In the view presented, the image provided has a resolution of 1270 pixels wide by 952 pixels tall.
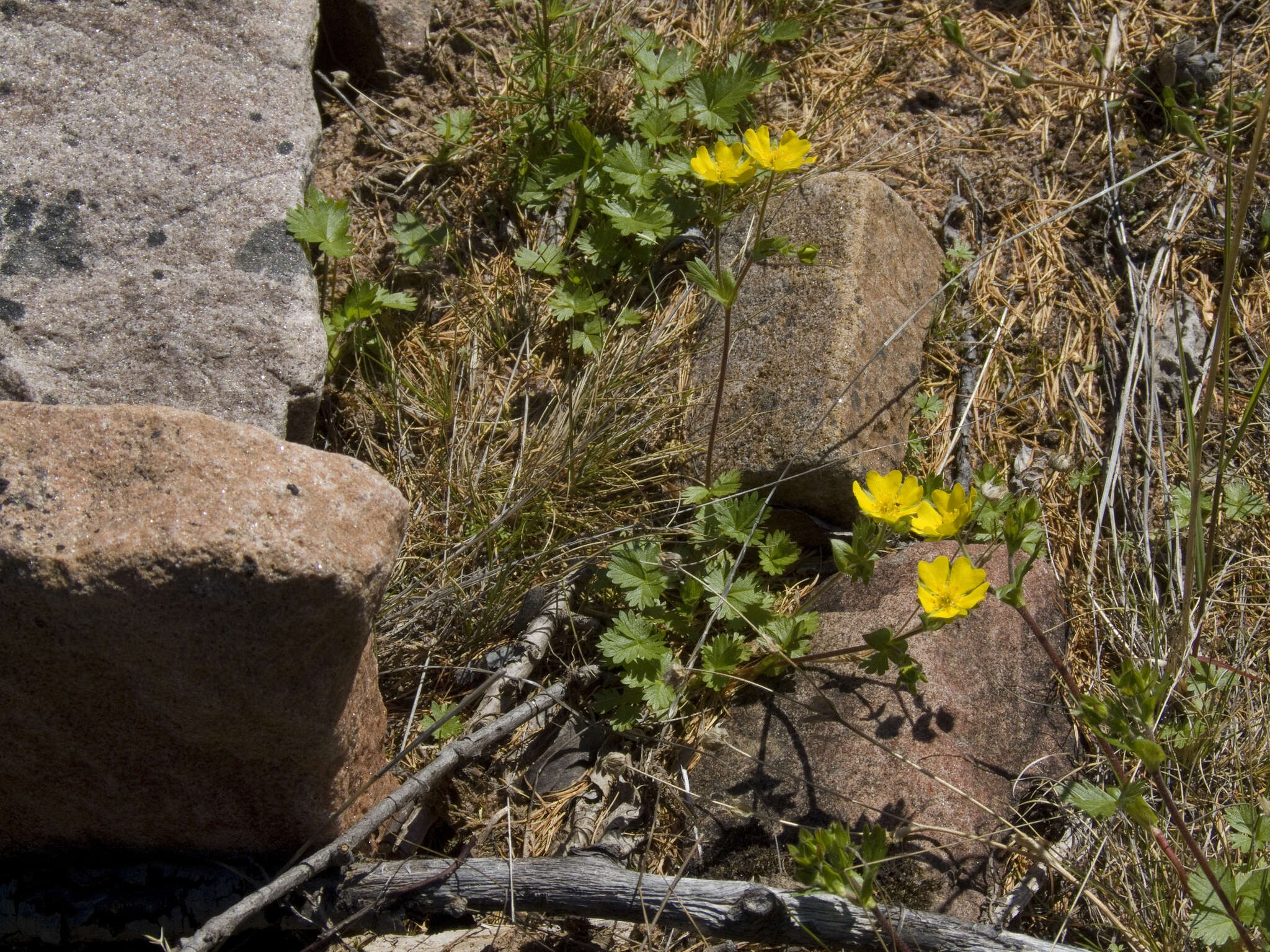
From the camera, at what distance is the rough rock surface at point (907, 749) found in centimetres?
214

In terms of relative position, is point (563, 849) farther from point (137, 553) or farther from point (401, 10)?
point (401, 10)

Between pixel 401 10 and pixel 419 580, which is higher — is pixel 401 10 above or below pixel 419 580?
above

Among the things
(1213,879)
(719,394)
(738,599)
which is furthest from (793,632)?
(1213,879)

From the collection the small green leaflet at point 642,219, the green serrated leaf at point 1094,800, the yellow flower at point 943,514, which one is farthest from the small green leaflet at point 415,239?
the green serrated leaf at point 1094,800

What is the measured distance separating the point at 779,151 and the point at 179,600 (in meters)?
1.67

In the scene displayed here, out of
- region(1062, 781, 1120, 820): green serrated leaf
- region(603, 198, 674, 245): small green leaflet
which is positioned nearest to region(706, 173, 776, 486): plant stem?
region(603, 198, 674, 245): small green leaflet

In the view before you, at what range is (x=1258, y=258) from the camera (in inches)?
117

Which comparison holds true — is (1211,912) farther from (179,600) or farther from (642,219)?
(642,219)

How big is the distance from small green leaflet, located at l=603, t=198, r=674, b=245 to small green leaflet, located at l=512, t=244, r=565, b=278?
0.71 feet

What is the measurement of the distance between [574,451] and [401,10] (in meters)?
1.80

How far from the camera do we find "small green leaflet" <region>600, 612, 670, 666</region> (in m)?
2.32

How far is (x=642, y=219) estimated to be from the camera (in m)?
2.87

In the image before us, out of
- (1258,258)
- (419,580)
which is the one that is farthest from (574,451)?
(1258,258)

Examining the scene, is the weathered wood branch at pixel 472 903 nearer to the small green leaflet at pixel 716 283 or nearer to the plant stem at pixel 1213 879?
the plant stem at pixel 1213 879
